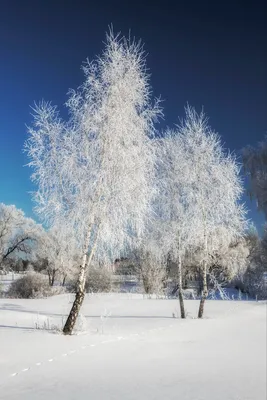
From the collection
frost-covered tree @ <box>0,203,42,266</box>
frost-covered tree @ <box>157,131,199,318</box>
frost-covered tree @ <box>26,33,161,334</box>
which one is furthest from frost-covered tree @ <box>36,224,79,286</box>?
frost-covered tree @ <box>157,131,199,318</box>

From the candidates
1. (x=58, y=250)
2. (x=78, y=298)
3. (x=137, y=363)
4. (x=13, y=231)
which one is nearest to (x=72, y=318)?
(x=78, y=298)

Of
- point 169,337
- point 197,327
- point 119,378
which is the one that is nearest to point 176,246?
point 197,327

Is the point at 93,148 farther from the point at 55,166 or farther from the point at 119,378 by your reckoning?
the point at 119,378

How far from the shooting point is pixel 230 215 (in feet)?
54.2

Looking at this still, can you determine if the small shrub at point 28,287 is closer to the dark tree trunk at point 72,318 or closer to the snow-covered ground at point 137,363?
the snow-covered ground at point 137,363

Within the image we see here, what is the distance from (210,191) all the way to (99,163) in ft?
21.8

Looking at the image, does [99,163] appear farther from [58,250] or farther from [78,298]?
[58,250]

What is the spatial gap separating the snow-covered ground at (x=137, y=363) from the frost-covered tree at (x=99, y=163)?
1.85 metres

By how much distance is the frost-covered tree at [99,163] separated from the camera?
1113 centimetres

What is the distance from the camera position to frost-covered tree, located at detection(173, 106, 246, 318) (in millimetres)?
16219

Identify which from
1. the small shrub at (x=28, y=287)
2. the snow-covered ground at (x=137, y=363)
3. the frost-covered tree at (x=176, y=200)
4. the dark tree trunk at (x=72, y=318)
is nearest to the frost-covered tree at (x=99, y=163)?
the dark tree trunk at (x=72, y=318)

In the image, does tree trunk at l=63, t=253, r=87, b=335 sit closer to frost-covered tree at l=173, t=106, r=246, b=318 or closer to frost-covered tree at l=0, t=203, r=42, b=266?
frost-covered tree at l=173, t=106, r=246, b=318

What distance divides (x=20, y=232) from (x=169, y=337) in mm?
28908

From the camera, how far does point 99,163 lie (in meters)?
11.4
